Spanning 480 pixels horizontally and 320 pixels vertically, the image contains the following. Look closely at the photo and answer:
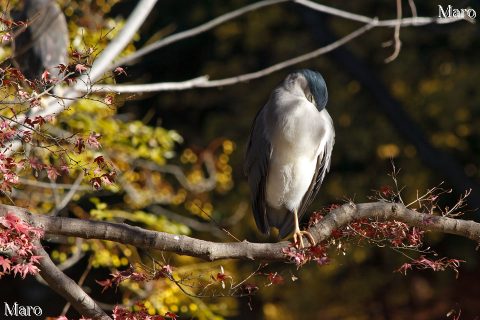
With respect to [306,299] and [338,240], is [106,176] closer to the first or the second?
[338,240]

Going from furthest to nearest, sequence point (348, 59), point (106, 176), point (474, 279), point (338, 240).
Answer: point (474, 279) → point (348, 59) → point (338, 240) → point (106, 176)

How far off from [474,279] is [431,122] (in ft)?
4.54

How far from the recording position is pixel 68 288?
2061 millimetres

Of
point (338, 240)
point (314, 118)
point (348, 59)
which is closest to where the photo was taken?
point (338, 240)

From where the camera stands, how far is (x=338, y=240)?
235 centimetres

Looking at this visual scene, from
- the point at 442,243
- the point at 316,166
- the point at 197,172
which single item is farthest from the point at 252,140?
the point at 442,243

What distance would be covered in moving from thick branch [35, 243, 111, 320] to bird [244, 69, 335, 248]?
1.08 m

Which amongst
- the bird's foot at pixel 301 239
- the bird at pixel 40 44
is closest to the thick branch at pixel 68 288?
the bird's foot at pixel 301 239

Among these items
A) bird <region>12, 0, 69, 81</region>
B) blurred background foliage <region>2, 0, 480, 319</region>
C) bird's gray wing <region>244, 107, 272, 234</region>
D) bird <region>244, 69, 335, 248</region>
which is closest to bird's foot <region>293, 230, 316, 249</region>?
bird <region>244, 69, 335, 248</region>

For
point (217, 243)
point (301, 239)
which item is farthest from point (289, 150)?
point (217, 243)

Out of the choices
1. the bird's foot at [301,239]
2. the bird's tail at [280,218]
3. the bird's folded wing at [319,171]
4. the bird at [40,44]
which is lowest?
the bird's tail at [280,218]

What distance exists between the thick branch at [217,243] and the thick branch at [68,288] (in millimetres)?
84

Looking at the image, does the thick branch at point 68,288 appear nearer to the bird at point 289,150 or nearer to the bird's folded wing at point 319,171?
the bird at point 289,150

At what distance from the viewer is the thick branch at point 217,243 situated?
6.48 feet
